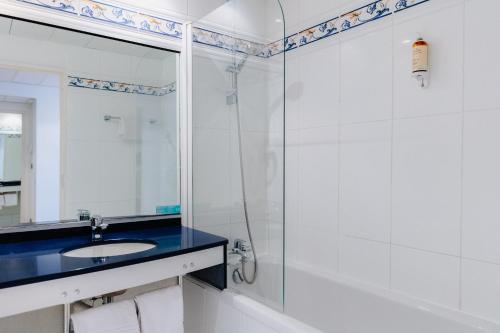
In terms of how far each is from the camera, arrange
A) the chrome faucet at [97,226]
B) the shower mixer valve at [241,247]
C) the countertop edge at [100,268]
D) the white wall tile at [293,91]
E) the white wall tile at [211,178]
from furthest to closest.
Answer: the white wall tile at [293,91]
the white wall tile at [211,178]
the shower mixer valve at [241,247]
the chrome faucet at [97,226]
the countertop edge at [100,268]

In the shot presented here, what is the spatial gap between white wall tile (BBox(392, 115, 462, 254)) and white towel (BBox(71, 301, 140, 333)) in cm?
129

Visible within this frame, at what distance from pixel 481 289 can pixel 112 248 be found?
1618 millimetres

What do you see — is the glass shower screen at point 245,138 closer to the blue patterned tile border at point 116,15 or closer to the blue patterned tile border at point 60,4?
the blue patterned tile border at point 116,15

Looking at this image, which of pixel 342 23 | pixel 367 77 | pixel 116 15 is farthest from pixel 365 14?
pixel 116 15

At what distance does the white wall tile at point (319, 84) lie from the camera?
206 cm

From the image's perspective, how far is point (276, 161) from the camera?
1.63m

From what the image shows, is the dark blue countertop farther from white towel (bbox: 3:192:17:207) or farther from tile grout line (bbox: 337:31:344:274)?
tile grout line (bbox: 337:31:344:274)

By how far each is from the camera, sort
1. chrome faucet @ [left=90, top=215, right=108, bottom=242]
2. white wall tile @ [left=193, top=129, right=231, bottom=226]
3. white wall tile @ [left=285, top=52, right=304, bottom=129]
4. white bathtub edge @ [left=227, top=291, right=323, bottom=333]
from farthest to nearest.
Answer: white wall tile @ [left=285, top=52, right=304, bottom=129] < white wall tile @ [left=193, top=129, right=231, bottom=226] < chrome faucet @ [left=90, top=215, right=108, bottom=242] < white bathtub edge @ [left=227, top=291, right=323, bottom=333]

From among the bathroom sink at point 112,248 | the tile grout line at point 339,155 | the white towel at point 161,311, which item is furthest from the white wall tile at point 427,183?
the bathroom sink at point 112,248

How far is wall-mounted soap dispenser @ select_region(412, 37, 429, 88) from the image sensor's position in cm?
156

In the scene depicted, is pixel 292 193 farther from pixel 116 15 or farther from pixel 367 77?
pixel 116 15

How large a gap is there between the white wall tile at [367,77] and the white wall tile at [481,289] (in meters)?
0.79

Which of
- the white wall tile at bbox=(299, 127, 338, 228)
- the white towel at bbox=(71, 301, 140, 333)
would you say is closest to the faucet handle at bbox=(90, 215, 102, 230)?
the white towel at bbox=(71, 301, 140, 333)

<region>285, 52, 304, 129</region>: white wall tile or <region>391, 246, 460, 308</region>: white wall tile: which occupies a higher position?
<region>285, 52, 304, 129</region>: white wall tile
